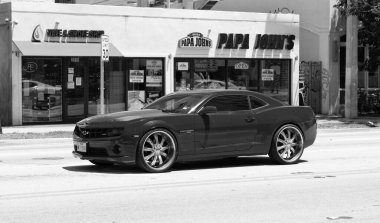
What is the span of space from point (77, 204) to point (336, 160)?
22.0ft

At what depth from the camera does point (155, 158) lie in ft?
35.9

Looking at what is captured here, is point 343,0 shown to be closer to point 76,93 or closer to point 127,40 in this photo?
point 127,40

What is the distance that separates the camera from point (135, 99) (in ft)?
81.8

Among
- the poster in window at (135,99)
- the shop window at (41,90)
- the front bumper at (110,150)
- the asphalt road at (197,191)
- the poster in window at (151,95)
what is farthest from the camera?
the poster in window at (151,95)

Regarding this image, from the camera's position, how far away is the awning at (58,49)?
2250cm

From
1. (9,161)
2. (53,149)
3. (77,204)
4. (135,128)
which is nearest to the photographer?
(77,204)

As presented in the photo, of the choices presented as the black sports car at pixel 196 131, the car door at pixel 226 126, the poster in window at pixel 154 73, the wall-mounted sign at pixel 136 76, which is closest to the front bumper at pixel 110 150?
the black sports car at pixel 196 131

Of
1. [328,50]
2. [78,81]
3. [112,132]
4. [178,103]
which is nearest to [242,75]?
[328,50]

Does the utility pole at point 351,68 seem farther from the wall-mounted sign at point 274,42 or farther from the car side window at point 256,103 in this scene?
the car side window at point 256,103

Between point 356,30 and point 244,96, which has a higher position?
point 356,30

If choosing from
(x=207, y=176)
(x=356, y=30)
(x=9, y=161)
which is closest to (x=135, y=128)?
(x=207, y=176)

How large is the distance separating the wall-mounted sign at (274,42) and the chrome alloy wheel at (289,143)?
15095 mm

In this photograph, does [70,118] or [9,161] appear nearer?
[9,161]

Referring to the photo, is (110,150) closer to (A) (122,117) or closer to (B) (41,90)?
(A) (122,117)
